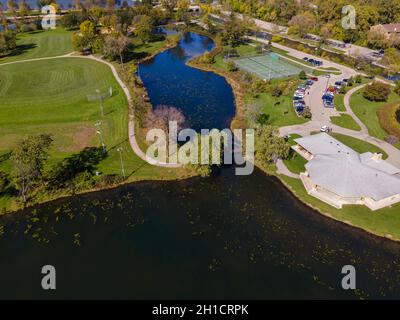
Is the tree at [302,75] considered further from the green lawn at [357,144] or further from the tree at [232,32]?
the tree at [232,32]

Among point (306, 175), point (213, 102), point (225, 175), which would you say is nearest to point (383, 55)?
point (213, 102)

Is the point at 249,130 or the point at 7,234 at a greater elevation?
the point at 249,130

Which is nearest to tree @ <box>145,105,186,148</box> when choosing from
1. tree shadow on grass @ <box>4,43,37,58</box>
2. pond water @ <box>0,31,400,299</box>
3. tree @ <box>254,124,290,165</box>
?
pond water @ <box>0,31,400,299</box>

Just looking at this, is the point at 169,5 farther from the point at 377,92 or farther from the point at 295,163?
the point at 295,163

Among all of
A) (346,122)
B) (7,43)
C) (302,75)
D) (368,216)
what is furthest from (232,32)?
(368,216)
